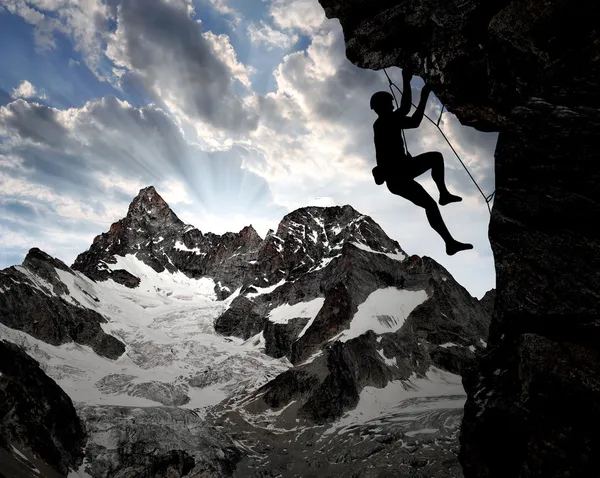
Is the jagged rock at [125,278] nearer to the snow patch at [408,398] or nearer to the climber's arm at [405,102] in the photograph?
the snow patch at [408,398]

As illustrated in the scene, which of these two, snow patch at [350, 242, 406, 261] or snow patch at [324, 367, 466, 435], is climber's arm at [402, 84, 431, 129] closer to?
snow patch at [324, 367, 466, 435]

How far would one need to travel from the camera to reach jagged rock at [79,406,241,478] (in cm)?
3862

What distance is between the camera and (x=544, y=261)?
6.02m

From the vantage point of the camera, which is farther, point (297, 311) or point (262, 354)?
point (297, 311)

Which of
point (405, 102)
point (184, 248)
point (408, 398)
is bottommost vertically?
point (408, 398)

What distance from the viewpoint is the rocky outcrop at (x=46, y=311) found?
69.4m

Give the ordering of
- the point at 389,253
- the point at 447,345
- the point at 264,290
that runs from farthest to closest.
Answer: the point at 264,290 < the point at 389,253 < the point at 447,345

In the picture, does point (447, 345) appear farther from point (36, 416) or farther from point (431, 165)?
point (431, 165)

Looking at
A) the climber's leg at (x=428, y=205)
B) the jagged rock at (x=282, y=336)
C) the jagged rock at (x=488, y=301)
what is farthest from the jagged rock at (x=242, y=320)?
the climber's leg at (x=428, y=205)

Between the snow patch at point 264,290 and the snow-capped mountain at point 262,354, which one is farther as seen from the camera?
the snow patch at point 264,290

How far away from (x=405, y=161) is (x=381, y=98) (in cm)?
142

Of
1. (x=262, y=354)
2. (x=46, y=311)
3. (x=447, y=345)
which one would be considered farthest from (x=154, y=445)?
(x=447, y=345)

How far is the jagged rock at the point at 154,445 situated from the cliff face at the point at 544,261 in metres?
41.0

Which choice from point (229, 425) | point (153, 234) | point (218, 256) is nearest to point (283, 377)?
point (229, 425)
